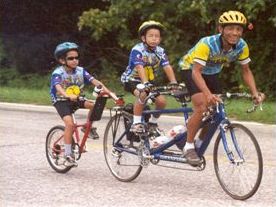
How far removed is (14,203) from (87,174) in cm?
172

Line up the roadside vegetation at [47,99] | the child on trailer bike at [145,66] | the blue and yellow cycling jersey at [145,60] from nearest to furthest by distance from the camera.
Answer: the child on trailer bike at [145,66], the blue and yellow cycling jersey at [145,60], the roadside vegetation at [47,99]

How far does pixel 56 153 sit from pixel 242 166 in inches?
101

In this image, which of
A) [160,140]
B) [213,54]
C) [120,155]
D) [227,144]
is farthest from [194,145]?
[120,155]

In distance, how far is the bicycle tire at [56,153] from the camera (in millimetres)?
8641

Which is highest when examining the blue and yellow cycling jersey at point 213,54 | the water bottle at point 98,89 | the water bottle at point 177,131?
the blue and yellow cycling jersey at point 213,54

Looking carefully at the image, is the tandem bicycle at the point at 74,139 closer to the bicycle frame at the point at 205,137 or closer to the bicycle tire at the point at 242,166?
the bicycle frame at the point at 205,137

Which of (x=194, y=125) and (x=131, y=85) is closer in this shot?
(x=194, y=125)

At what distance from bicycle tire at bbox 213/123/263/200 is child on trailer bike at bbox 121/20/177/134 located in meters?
1.11

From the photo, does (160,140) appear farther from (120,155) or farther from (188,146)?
(120,155)

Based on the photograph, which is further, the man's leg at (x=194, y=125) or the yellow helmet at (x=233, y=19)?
the man's leg at (x=194, y=125)

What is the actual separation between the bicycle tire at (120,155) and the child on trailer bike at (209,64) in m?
0.94

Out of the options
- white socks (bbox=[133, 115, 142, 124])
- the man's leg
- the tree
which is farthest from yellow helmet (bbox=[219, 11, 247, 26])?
the tree

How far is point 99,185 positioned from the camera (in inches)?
306

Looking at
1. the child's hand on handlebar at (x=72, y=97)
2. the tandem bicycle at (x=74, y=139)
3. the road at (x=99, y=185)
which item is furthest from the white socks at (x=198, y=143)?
the child's hand on handlebar at (x=72, y=97)
